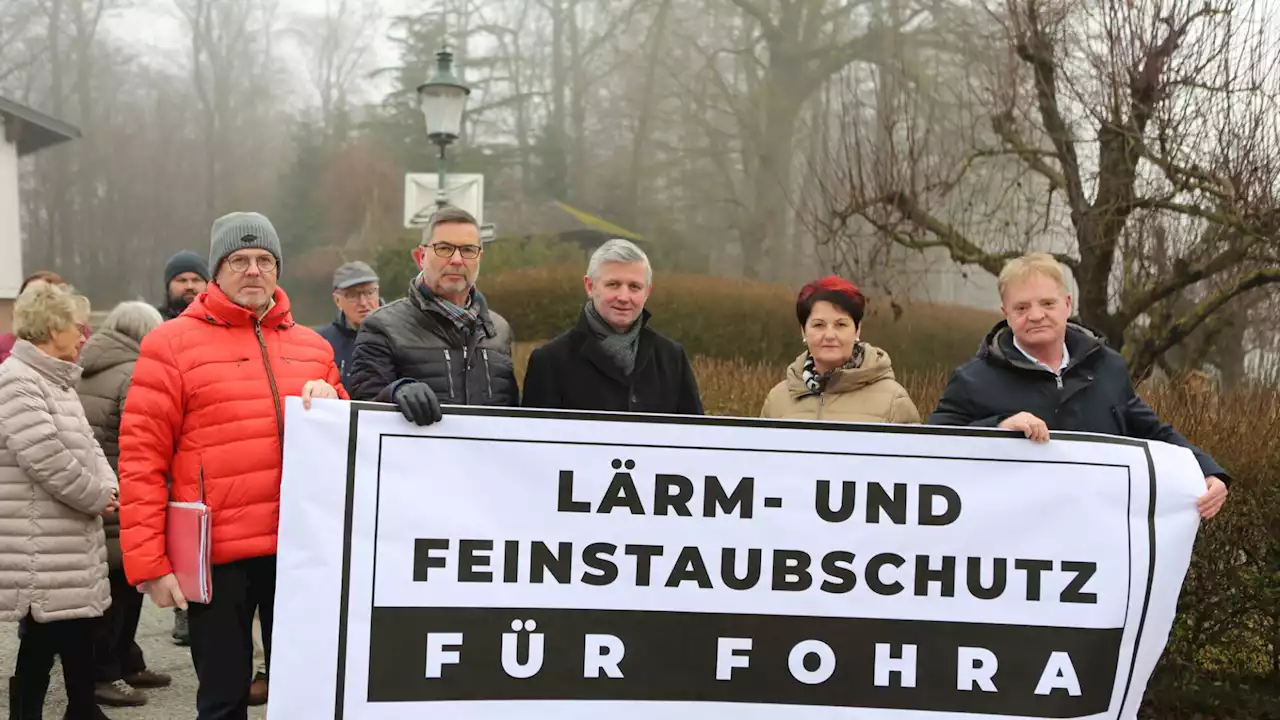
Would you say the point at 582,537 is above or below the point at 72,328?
below

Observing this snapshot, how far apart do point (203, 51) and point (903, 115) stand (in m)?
21.7

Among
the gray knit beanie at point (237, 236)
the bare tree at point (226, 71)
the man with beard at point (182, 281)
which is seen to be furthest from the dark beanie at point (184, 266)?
the bare tree at point (226, 71)

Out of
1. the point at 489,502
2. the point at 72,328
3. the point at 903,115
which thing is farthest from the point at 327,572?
the point at 903,115

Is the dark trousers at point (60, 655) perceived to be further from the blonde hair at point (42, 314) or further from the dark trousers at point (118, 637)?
the blonde hair at point (42, 314)

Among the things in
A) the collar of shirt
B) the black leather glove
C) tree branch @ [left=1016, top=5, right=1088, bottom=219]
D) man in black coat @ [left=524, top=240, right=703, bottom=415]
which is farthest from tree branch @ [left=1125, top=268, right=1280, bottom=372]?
the black leather glove

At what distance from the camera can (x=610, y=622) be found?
2805 mm

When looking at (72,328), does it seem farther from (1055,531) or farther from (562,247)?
(562,247)

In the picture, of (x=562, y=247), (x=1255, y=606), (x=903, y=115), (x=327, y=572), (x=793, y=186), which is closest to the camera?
(x=327, y=572)

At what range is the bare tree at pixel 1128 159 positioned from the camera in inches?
235

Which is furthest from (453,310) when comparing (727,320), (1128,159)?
(727,320)

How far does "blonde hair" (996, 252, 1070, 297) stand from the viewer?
2.93 meters

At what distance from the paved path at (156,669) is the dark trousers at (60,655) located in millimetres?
503

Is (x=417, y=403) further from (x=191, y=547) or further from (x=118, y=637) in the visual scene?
(x=118, y=637)

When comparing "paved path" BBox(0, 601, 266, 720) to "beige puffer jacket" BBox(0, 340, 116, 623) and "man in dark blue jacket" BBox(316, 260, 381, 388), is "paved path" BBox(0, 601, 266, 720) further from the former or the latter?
"man in dark blue jacket" BBox(316, 260, 381, 388)
